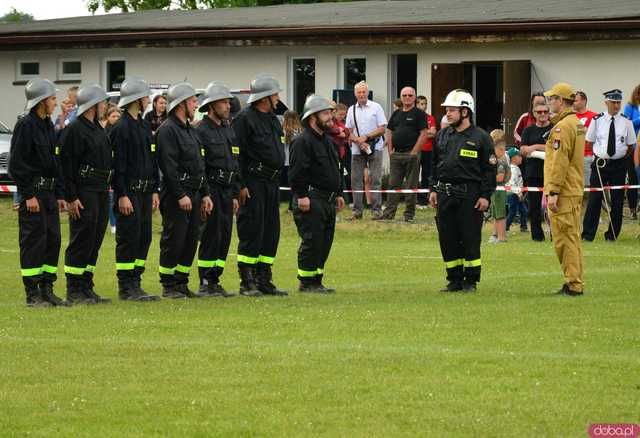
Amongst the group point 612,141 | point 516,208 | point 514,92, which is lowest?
point 516,208

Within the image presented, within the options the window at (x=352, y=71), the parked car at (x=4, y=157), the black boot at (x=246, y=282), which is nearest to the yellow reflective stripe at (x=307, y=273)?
the black boot at (x=246, y=282)

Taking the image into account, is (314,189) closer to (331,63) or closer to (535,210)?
(535,210)

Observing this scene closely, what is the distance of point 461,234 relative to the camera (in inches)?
630

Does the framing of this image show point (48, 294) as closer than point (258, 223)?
Yes

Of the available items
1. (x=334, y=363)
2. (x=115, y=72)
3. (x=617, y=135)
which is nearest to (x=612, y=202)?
(x=617, y=135)

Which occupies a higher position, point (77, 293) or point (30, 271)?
point (30, 271)

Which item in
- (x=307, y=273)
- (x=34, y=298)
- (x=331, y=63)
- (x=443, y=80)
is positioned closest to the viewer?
(x=34, y=298)

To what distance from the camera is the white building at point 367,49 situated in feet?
96.6

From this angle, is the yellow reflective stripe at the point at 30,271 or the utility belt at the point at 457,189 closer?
the yellow reflective stripe at the point at 30,271

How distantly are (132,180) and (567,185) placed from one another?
175 inches

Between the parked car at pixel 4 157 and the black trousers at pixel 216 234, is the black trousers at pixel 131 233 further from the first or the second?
the parked car at pixel 4 157

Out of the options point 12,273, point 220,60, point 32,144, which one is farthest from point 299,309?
point 220,60

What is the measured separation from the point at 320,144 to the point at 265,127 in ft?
2.15

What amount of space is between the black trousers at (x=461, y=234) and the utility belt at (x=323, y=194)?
118cm
